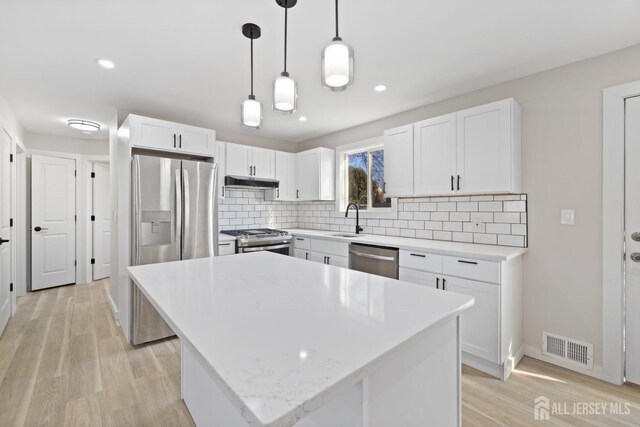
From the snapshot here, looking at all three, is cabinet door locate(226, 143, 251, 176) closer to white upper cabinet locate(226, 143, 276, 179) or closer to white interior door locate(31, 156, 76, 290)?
white upper cabinet locate(226, 143, 276, 179)

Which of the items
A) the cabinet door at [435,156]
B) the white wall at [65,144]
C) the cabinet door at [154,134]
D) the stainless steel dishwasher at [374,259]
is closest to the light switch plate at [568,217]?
the cabinet door at [435,156]

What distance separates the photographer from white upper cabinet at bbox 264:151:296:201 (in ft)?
14.2

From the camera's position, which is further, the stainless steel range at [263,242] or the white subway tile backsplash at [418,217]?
the stainless steel range at [263,242]

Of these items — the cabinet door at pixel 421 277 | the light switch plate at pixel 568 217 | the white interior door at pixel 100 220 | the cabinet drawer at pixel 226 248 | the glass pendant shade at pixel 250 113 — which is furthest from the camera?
the white interior door at pixel 100 220

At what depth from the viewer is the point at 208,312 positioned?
96cm

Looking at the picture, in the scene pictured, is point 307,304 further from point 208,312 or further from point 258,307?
A: point 208,312

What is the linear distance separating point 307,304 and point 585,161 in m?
2.46

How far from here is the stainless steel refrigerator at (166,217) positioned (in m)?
2.76

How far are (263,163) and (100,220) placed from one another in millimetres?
3154

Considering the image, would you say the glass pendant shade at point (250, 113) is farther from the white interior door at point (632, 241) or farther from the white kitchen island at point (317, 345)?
the white interior door at point (632, 241)

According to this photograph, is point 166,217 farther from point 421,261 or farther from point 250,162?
point 421,261

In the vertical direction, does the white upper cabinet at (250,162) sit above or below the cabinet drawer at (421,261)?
above

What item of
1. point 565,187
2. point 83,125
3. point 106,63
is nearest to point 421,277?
point 565,187

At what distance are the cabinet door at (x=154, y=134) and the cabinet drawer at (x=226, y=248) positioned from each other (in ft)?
3.77
